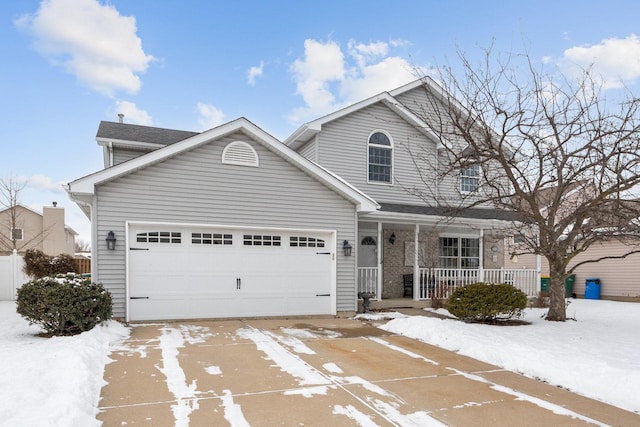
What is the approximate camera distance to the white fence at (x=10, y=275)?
15.4 m

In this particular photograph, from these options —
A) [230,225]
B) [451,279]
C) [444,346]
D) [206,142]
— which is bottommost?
[444,346]

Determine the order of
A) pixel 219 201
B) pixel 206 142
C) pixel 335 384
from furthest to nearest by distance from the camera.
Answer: pixel 219 201 → pixel 206 142 → pixel 335 384

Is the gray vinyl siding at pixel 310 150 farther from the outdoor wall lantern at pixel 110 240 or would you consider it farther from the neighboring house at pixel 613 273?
the neighboring house at pixel 613 273

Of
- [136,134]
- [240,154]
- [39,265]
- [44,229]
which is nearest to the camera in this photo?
[240,154]

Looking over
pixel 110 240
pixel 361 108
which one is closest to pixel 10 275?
pixel 110 240

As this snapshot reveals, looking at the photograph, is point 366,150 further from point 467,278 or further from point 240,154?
point 467,278

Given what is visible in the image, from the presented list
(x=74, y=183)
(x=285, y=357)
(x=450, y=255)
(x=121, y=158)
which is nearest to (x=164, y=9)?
(x=121, y=158)

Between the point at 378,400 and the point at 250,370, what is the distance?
1.98 m

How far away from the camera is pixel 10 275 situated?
15500 millimetres

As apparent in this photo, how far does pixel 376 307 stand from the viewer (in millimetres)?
12539

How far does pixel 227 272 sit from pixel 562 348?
23.4 feet

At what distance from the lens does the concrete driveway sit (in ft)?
14.1

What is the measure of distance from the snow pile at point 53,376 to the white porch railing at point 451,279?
7383 millimetres

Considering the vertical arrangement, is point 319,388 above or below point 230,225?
below
